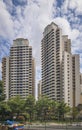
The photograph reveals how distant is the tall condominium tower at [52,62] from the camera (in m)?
170

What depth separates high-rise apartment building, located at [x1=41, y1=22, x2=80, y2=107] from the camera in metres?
163

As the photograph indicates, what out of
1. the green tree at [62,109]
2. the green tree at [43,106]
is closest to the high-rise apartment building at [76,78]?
the green tree at [62,109]

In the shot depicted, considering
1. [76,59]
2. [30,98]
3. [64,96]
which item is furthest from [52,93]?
[30,98]

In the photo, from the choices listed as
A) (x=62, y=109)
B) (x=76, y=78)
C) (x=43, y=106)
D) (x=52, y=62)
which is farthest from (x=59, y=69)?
(x=43, y=106)

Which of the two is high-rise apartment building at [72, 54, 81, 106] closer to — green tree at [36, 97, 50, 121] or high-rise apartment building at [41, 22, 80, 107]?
high-rise apartment building at [41, 22, 80, 107]

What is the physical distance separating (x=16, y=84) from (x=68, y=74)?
45305 mm

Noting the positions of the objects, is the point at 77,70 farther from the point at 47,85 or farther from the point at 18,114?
the point at 18,114

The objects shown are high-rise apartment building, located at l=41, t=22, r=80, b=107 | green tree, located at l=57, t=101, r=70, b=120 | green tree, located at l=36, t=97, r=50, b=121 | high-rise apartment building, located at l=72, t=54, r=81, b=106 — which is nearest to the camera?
green tree, located at l=36, t=97, r=50, b=121

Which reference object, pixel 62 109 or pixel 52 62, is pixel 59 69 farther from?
pixel 62 109

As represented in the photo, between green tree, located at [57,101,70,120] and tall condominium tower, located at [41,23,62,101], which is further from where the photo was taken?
tall condominium tower, located at [41,23,62,101]

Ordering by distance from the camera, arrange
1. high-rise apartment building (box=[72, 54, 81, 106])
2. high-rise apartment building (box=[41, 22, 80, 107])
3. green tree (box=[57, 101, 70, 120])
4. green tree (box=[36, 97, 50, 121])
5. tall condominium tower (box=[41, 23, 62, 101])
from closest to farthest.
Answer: green tree (box=[36, 97, 50, 121])
green tree (box=[57, 101, 70, 120])
high-rise apartment building (box=[72, 54, 81, 106])
high-rise apartment building (box=[41, 22, 80, 107])
tall condominium tower (box=[41, 23, 62, 101])

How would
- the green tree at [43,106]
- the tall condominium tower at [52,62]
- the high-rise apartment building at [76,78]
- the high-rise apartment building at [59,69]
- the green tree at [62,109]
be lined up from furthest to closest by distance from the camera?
the tall condominium tower at [52,62] → the high-rise apartment building at [59,69] → the high-rise apartment building at [76,78] → the green tree at [62,109] → the green tree at [43,106]

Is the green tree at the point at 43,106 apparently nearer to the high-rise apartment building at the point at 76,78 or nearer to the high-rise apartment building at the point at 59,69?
the high-rise apartment building at the point at 59,69

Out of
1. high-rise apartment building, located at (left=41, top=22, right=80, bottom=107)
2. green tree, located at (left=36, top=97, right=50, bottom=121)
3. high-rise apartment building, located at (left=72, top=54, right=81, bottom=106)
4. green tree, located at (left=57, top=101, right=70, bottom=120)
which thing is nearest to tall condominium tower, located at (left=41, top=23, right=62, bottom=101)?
high-rise apartment building, located at (left=41, top=22, right=80, bottom=107)
